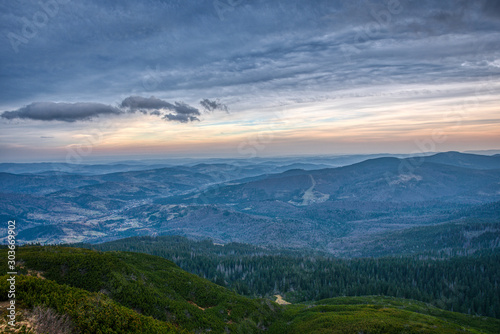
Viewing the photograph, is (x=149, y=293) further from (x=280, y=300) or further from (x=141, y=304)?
(x=280, y=300)

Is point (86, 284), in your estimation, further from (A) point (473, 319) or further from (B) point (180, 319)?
(A) point (473, 319)

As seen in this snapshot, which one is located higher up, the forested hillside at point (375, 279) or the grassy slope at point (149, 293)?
the grassy slope at point (149, 293)

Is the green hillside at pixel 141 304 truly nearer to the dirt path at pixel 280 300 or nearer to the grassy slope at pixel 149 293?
the grassy slope at pixel 149 293

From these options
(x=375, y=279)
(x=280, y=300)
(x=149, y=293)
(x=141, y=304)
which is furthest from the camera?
(x=375, y=279)

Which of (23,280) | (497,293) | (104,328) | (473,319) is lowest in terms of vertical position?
(497,293)

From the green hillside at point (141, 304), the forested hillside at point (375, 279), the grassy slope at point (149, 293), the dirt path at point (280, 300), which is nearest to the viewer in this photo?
the green hillside at point (141, 304)

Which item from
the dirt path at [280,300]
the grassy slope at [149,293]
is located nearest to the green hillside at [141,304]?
the grassy slope at [149,293]

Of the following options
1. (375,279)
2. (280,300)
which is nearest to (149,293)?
(280,300)

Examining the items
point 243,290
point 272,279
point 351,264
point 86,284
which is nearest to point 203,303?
point 86,284

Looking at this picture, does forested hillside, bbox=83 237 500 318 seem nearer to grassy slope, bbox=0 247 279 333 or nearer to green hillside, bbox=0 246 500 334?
green hillside, bbox=0 246 500 334
